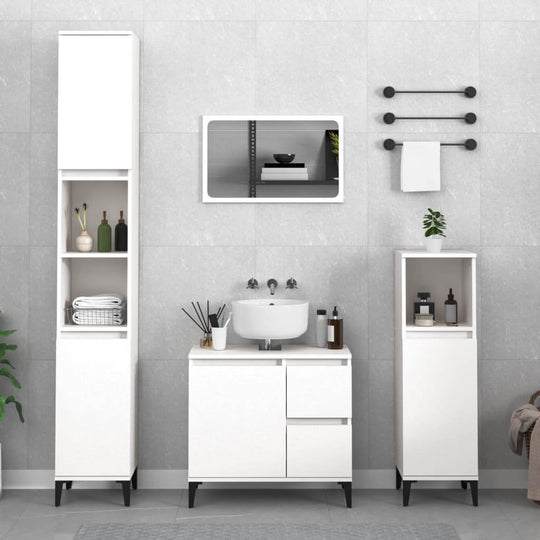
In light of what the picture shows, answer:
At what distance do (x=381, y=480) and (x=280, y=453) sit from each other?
0.68m

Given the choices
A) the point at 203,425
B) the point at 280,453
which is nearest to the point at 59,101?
the point at 203,425

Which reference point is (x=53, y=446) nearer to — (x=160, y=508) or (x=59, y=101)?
(x=160, y=508)

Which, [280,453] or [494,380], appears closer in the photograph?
[280,453]

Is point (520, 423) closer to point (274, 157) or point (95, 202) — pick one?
point (274, 157)

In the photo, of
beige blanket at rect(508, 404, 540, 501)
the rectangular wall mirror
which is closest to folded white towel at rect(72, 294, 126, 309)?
the rectangular wall mirror

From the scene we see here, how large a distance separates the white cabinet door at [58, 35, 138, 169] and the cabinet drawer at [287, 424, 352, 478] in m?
1.61

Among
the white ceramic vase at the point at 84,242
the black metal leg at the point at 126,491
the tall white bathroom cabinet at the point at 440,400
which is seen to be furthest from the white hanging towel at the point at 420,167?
the black metal leg at the point at 126,491

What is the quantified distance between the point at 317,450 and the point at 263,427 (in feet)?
0.95

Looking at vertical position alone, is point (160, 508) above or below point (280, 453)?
below

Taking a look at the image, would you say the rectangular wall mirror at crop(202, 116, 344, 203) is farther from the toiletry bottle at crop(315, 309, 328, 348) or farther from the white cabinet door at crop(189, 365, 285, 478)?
the white cabinet door at crop(189, 365, 285, 478)

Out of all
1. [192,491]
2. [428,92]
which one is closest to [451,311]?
[428,92]

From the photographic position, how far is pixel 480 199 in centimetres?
407

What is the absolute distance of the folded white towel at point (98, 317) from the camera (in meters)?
3.83

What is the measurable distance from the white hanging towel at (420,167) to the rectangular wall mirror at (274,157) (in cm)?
34
